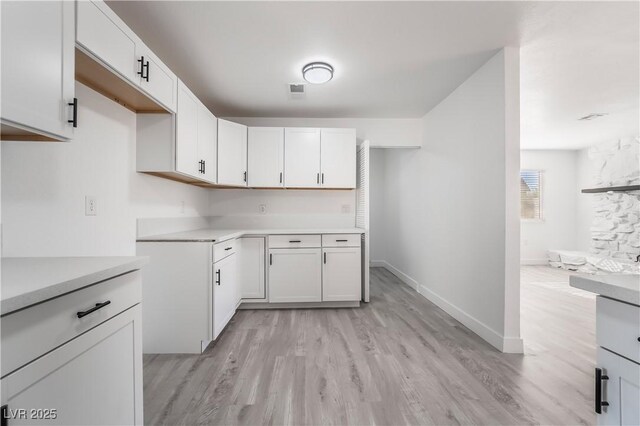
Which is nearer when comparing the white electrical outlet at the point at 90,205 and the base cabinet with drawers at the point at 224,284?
the white electrical outlet at the point at 90,205

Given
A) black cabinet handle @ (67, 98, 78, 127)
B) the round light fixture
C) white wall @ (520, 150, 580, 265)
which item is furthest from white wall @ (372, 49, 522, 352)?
white wall @ (520, 150, 580, 265)

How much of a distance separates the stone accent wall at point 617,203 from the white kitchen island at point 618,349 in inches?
227

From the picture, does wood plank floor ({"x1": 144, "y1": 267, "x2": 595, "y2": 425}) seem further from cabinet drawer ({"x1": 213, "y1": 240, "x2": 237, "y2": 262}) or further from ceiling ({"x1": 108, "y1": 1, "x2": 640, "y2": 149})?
ceiling ({"x1": 108, "y1": 1, "x2": 640, "y2": 149})

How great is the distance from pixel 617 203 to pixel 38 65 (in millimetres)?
7418

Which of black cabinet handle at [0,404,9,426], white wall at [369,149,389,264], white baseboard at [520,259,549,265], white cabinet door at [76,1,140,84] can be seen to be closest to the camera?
black cabinet handle at [0,404,9,426]

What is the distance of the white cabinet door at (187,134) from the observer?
83.9 inches

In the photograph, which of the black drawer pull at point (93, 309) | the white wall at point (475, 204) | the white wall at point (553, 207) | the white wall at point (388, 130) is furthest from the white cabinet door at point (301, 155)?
the white wall at point (553, 207)

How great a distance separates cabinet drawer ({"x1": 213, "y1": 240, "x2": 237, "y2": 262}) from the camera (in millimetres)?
2246

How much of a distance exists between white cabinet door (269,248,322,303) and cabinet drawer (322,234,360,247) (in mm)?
170

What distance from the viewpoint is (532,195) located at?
19.7ft

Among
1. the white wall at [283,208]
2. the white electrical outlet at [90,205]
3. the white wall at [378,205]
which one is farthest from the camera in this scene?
the white wall at [378,205]

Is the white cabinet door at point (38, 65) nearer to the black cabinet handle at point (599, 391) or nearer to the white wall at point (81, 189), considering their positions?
the white wall at point (81, 189)

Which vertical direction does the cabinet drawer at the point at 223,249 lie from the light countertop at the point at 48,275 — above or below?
below

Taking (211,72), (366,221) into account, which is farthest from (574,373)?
(211,72)
